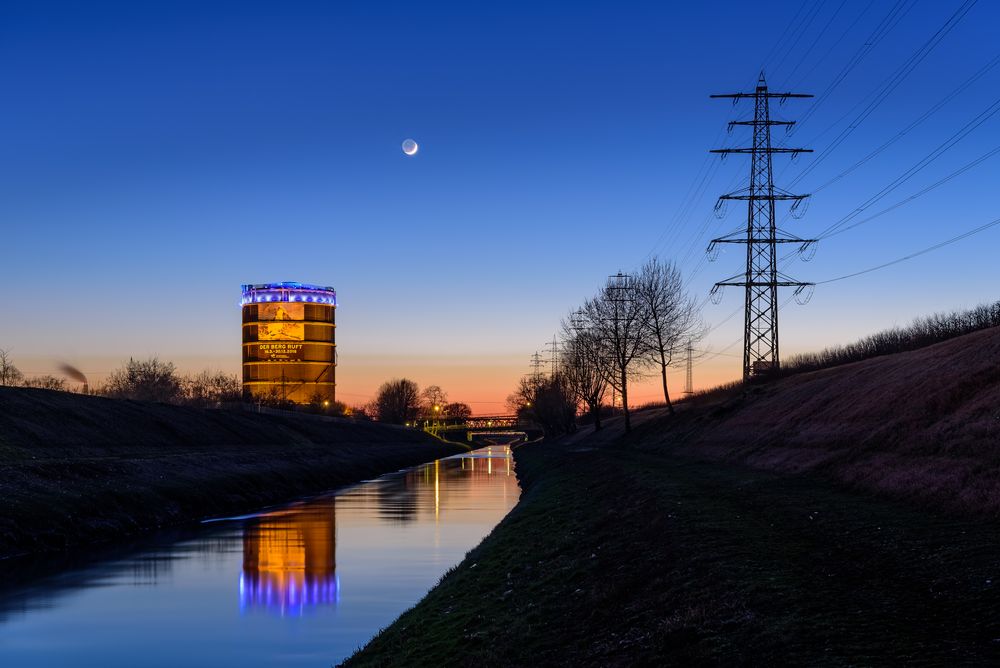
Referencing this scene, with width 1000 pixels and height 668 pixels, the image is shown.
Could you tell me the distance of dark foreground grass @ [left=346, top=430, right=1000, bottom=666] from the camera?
12125mm

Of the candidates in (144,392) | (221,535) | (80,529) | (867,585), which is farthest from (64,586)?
(144,392)

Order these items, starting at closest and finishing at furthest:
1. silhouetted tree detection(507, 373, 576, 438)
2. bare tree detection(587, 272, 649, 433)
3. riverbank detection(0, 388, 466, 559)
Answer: riverbank detection(0, 388, 466, 559) → bare tree detection(587, 272, 649, 433) → silhouetted tree detection(507, 373, 576, 438)

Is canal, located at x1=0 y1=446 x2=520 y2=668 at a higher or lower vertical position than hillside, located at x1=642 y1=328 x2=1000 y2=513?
lower

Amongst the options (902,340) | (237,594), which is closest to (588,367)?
(902,340)

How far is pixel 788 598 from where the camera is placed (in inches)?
550

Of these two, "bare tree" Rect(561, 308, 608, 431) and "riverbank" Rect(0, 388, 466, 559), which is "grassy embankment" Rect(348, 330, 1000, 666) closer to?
"riverbank" Rect(0, 388, 466, 559)

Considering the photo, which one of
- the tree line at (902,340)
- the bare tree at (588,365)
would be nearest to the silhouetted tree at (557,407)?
the bare tree at (588,365)

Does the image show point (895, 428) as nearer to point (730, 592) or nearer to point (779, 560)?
point (779, 560)

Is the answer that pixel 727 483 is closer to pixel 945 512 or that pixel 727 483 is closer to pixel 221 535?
pixel 945 512

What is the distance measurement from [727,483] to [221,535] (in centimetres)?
2370

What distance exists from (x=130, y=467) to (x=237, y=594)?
85.0ft

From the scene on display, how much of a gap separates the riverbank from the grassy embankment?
18.6 metres

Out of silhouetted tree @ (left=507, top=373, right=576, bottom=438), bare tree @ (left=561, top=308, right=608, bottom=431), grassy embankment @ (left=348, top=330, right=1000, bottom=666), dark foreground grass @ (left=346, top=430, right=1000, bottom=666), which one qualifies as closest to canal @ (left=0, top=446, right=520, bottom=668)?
grassy embankment @ (left=348, top=330, right=1000, bottom=666)

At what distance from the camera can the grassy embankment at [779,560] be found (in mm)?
12570
